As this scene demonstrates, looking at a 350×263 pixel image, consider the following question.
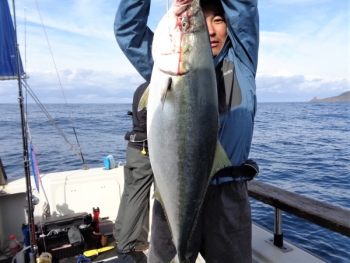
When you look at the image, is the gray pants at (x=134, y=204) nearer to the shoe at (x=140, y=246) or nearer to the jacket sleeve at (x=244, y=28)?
the shoe at (x=140, y=246)

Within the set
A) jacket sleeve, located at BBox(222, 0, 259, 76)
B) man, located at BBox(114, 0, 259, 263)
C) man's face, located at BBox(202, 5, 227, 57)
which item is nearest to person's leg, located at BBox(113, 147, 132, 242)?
man, located at BBox(114, 0, 259, 263)

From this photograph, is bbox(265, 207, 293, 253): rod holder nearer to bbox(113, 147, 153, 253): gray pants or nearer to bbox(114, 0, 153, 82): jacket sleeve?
bbox(113, 147, 153, 253): gray pants

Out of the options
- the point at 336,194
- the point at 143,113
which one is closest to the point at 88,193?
the point at 143,113

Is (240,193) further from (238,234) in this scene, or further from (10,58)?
(10,58)

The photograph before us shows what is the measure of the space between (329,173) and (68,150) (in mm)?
13822

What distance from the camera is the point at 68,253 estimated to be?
414cm

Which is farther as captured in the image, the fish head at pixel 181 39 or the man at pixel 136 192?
the man at pixel 136 192

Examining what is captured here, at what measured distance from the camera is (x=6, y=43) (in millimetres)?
5316

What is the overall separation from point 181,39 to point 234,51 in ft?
2.10

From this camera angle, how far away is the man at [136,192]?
14.1 feet

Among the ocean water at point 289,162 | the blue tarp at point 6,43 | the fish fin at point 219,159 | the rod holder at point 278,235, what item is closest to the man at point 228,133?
the fish fin at point 219,159

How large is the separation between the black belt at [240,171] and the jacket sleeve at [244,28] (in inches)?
27.9

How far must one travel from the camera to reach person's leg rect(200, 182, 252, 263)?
2.05 metres

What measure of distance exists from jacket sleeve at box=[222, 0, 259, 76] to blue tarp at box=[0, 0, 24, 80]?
438 centimetres
